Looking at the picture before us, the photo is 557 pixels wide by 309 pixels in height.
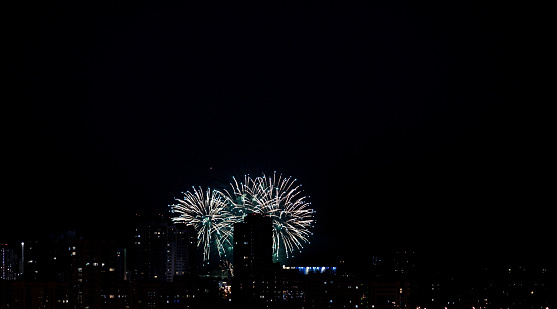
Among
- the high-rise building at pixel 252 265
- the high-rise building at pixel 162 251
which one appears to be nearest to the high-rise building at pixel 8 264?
the high-rise building at pixel 162 251

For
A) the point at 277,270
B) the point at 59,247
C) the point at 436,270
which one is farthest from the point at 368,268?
the point at 59,247

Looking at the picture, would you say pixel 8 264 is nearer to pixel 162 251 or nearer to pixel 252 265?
pixel 162 251

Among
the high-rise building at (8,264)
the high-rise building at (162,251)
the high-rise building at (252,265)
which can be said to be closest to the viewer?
the high-rise building at (252,265)

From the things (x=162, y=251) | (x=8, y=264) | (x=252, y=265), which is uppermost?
(x=162, y=251)

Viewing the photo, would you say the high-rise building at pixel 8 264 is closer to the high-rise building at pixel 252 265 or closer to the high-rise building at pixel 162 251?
the high-rise building at pixel 162 251

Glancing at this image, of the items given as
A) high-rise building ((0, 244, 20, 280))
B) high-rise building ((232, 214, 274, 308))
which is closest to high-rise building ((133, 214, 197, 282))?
high-rise building ((232, 214, 274, 308))

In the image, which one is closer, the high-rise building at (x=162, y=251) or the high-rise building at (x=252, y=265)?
the high-rise building at (x=252, y=265)

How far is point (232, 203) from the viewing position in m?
15.1

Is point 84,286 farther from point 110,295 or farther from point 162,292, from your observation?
point 162,292

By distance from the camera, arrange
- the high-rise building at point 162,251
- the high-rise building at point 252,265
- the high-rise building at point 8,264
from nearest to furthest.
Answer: the high-rise building at point 252,265 → the high-rise building at point 162,251 → the high-rise building at point 8,264

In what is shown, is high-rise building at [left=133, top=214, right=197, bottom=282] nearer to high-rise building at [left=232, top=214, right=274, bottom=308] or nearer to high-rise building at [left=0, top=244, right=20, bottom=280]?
high-rise building at [left=232, top=214, right=274, bottom=308]

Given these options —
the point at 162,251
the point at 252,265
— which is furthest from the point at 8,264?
the point at 252,265

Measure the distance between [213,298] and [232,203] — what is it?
2101mm

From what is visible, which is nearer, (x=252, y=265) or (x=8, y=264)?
(x=252, y=265)
